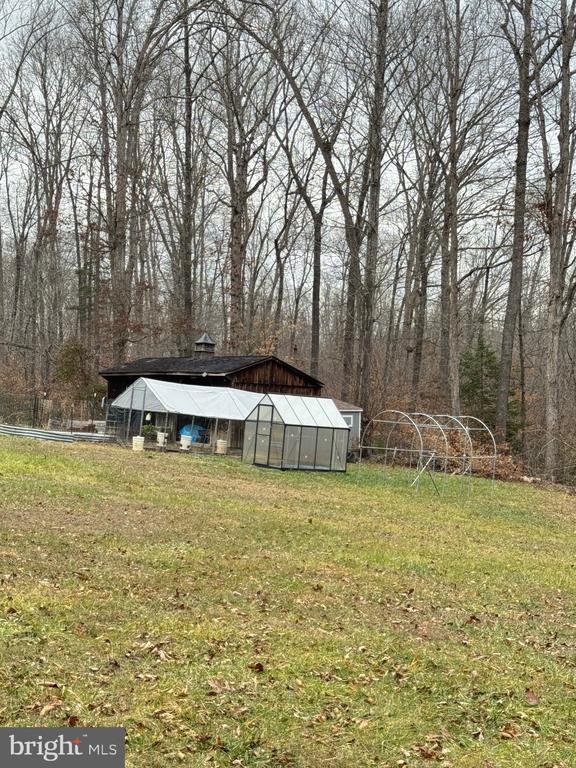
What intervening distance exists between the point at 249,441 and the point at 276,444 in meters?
1.14

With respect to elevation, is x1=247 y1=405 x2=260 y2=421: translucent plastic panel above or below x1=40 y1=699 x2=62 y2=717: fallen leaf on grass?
above

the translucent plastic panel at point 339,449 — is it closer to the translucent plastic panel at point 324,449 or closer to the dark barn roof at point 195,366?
the translucent plastic panel at point 324,449

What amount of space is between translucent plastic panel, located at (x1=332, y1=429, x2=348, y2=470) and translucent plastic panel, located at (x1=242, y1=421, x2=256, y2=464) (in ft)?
7.56

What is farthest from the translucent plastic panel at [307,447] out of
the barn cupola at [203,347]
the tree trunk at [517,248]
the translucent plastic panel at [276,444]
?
the barn cupola at [203,347]

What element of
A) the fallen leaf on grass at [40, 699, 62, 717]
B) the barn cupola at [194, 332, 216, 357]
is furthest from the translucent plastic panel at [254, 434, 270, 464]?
the fallen leaf on grass at [40, 699, 62, 717]

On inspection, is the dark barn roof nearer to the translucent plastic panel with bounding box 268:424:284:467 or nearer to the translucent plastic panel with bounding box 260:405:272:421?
the translucent plastic panel with bounding box 260:405:272:421

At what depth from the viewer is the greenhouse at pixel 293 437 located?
69.0ft

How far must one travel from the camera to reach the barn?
87.8 feet

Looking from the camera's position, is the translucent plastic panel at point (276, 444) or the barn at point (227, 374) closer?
the translucent plastic panel at point (276, 444)

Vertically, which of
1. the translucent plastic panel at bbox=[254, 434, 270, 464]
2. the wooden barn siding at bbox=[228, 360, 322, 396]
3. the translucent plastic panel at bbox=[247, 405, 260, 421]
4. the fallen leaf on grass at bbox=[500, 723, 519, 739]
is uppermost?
the wooden barn siding at bbox=[228, 360, 322, 396]

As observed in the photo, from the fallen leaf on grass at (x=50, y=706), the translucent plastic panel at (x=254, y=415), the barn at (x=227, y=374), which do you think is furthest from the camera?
the barn at (x=227, y=374)

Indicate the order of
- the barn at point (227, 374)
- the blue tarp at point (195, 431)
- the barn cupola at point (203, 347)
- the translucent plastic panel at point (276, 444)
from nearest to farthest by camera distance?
the translucent plastic panel at point (276, 444)
the blue tarp at point (195, 431)
the barn at point (227, 374)
the barn cupola at point (203, 347)

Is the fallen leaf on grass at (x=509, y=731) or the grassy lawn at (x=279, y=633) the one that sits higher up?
the grassy lawn at (x=279, y=633)

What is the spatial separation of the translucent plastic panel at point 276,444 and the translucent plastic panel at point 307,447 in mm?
597
